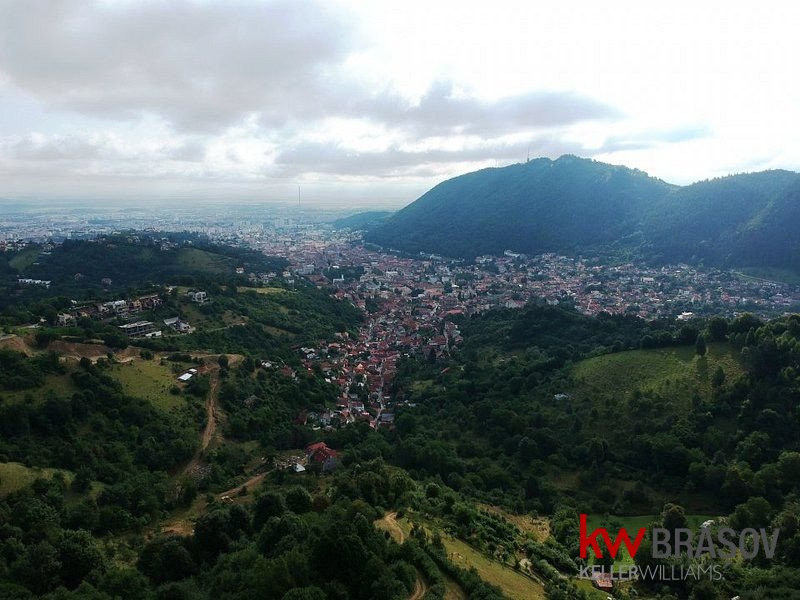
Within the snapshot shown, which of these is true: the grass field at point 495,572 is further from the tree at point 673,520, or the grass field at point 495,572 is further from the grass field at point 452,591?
the tree at point 673,520

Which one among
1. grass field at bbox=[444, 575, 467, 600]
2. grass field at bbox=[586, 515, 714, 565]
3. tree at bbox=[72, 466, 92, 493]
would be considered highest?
grass field at bbox=[444, 575, 467, 600]

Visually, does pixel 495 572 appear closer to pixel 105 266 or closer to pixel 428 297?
pixel 428 297

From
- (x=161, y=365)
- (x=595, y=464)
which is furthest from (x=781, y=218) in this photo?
(x=161, y=365)

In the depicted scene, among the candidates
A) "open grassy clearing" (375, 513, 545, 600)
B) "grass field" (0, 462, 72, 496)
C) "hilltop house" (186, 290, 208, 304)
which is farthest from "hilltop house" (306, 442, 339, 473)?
"hilltop house" (186, 290, 208, 304)

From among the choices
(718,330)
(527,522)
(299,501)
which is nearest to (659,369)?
(718,330)

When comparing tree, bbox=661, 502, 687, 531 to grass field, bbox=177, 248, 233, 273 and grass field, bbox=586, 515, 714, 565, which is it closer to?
grass field, bbox=586, 515, 714, 565

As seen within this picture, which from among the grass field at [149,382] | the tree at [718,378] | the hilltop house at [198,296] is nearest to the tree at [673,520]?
the tree at [718,378]
